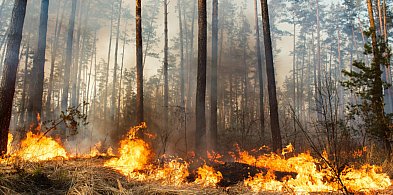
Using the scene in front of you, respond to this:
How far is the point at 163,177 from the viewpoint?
21.3ft

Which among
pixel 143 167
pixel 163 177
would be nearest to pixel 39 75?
pixel 143 167

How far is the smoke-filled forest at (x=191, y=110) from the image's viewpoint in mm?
5035

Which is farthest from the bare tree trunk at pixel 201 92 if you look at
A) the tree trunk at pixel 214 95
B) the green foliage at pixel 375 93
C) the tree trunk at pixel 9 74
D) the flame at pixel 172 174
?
the tree trunk at pixel 9 74

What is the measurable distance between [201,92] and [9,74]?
6.11 m

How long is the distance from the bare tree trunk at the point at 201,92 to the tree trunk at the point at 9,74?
581cm

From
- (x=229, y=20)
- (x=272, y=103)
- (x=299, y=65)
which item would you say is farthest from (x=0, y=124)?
(x=299, y=65)

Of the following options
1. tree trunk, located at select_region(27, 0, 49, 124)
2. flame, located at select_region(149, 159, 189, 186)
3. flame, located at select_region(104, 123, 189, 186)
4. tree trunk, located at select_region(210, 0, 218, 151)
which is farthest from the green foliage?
tree trunk, located at select_region(27, 0, 49, 124)

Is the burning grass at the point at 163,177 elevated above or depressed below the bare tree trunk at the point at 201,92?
below

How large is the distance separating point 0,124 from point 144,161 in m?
3.97

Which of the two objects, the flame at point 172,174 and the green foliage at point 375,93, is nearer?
the flame at point 172,174

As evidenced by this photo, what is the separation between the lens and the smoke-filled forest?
16.5 ft

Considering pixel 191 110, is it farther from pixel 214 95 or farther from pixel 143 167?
pixel 143 167

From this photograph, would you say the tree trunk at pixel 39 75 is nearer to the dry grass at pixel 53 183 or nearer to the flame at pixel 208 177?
the flame at pixel 208 177

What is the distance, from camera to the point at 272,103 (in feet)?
36.2
